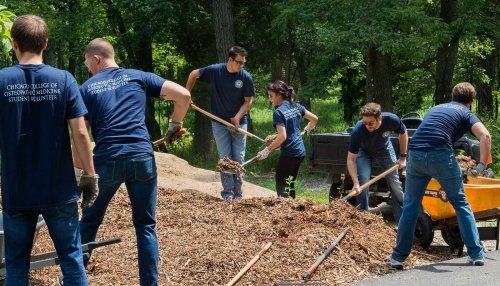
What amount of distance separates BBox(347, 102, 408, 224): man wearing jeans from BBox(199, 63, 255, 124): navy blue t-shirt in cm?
168

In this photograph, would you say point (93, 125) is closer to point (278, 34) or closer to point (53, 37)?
point (278, 34)

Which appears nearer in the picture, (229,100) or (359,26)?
(229,100)

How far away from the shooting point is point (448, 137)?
7484 millimetres

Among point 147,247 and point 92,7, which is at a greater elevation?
point 92,7

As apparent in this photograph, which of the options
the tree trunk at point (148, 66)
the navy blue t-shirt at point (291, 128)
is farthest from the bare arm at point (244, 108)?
the tree trunk at point (148, 66)

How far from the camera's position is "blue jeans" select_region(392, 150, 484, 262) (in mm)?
7410

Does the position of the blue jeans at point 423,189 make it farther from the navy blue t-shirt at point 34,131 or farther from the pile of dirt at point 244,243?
the navy blue t-shirt at point 34,131

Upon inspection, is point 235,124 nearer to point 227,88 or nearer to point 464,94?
point 227,88

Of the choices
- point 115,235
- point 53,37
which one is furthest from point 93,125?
point 53,37

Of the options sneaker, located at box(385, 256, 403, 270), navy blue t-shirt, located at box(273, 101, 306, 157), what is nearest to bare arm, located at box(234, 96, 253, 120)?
navy blue t-shirt, located at box(273, 101, 306, 157)

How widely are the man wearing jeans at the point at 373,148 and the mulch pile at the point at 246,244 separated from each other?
706 millimetres

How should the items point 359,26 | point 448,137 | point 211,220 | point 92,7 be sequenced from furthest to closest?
point 92,7
point 359,26
point 211,220
point 448,137

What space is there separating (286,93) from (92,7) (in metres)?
16.2

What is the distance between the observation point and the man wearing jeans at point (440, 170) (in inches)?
292
